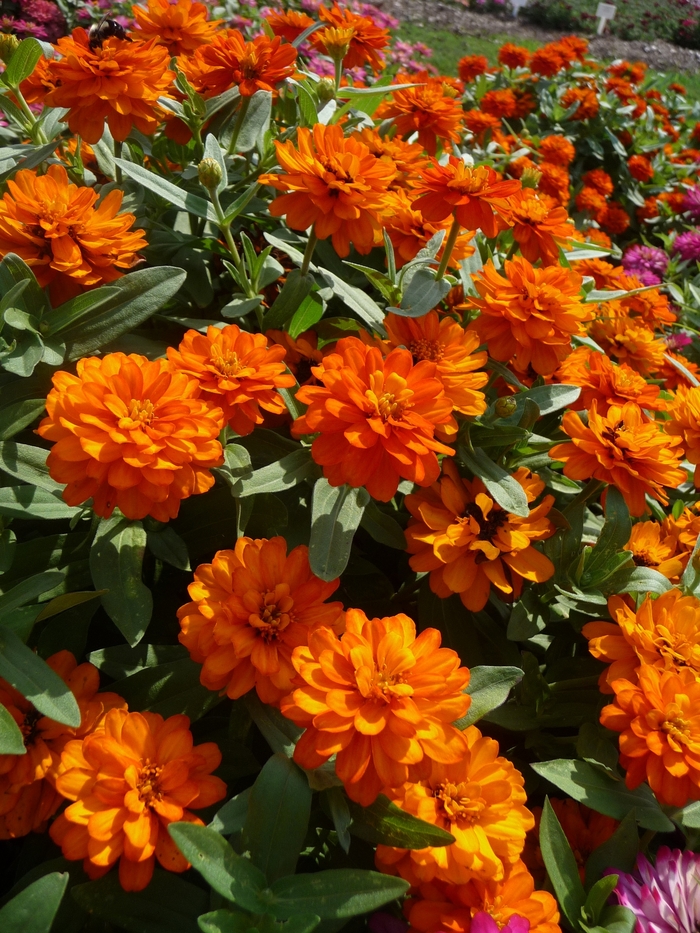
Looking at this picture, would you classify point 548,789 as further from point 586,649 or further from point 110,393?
point 110,393

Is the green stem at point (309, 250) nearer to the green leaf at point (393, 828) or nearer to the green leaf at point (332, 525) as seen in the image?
the green leaf at point (332, 525)

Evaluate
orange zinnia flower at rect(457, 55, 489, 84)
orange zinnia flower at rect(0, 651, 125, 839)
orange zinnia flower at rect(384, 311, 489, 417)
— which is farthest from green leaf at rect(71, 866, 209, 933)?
orange zinnia flower at rect(457, 55, 489, 84)

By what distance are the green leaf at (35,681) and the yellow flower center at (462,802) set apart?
1.41 ft

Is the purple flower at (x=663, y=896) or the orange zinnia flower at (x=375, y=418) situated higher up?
the orange zinnia flower at (x=375, y=418)

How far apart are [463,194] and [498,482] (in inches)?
17.4

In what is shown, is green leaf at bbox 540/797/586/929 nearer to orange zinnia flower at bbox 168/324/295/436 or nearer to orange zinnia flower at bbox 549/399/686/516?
orange zinnia flower at bbox 549/399/686/516

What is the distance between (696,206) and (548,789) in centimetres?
267

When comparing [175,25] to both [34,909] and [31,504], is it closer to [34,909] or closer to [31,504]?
[31,504]

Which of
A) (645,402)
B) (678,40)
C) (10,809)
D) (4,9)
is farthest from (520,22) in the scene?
(10,809)

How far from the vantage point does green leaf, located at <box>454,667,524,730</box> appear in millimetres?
874

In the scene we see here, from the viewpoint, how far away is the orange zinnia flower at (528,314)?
3.52 ft

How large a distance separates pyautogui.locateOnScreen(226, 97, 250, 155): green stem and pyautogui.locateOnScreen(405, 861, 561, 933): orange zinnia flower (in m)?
1.26

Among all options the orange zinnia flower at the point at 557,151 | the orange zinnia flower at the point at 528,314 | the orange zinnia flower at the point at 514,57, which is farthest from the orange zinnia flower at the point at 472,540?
the orange zinnia flower at the point at 514,57

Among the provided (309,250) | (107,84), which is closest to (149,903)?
(309,250)
